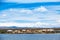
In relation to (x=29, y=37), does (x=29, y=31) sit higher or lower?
higher

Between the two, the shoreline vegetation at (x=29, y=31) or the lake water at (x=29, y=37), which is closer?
the shoreline vegetation at (x=29, y=31)

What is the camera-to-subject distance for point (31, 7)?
2.52 m

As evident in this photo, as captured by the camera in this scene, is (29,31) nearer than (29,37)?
Yes

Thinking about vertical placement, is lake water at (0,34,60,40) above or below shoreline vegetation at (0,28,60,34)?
below

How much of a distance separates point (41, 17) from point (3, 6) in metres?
0.57

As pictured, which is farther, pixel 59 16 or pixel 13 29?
pixel 59 16

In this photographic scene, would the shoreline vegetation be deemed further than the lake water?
No

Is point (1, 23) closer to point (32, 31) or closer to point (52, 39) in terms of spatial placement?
point (32, 31)

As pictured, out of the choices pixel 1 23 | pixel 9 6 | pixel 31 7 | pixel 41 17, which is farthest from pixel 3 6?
pixel 41 17

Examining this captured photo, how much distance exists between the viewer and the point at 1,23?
2.45m

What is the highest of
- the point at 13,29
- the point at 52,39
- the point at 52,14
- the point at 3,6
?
the point at 3,6

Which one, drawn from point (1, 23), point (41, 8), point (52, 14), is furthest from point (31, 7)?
point (1, 23)

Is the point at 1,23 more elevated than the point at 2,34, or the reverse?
the point at 1,23

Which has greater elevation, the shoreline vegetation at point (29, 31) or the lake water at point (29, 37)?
the shoreline vegetation at point (29, 31)
